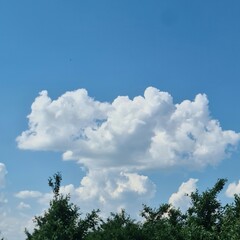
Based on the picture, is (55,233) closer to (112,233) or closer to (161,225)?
(112,233)

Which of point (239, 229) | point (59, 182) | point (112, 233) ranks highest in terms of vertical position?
point (59, 182)

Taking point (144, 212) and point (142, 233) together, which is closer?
point (142, 233)

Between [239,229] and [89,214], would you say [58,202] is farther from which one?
[239,229]

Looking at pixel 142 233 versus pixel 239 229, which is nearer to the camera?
pixel 239 229

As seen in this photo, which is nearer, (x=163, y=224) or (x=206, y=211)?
(x=206, y=211)

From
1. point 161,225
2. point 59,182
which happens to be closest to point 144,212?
point 161,225

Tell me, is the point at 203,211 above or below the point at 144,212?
below

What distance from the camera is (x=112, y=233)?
74.5 m

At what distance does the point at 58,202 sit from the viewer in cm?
6844

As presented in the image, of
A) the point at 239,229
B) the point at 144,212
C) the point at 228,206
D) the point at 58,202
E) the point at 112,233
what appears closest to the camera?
the point at 239,229

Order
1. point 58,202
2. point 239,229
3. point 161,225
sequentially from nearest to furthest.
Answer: point 239,229, point 58,202, point 161,225

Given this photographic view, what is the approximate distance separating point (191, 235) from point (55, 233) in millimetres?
18576

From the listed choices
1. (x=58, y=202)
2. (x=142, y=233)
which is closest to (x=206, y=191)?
(x=142, y=233)

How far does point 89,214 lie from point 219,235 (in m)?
19.9
